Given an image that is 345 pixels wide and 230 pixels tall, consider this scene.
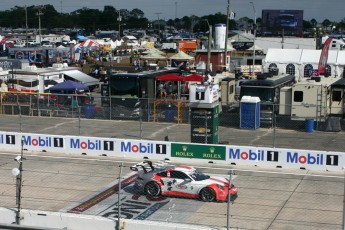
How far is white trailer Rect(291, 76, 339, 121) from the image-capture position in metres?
29.9

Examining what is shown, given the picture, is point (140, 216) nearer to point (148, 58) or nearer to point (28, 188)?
point (28, 188)

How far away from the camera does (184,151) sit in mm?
22406

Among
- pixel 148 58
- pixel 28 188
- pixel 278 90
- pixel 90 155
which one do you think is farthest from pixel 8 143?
pixel 148 58

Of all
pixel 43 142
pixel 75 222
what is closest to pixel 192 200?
pixel 75 222

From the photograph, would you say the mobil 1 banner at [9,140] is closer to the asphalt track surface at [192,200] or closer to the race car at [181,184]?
the asphalt track surface at [192,200]

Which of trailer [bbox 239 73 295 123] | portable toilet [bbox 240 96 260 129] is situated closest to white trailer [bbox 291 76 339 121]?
trailer [bbox 239 73 295 123]

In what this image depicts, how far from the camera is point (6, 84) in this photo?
38750 mm

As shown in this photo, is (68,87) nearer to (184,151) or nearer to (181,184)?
(184,151)

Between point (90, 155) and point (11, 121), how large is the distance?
10791 millimetres

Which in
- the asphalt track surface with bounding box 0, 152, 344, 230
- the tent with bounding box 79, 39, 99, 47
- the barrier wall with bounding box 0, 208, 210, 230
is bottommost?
the asphalt track surface with bounding box 0, 152, 344, 230

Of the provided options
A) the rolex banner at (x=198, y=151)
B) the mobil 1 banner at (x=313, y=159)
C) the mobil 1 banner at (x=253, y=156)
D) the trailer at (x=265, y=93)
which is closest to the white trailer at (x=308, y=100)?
the trailer at (x=265, y=93)

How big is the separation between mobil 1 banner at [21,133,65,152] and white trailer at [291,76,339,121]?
12.5m

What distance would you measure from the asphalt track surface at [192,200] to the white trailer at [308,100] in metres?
9.75

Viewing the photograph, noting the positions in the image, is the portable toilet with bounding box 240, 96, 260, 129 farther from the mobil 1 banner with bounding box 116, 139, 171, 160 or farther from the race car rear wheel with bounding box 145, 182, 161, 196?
the race car rear wheel with bounding box 145, 182, 161, 196
